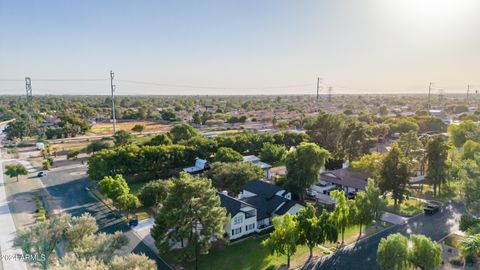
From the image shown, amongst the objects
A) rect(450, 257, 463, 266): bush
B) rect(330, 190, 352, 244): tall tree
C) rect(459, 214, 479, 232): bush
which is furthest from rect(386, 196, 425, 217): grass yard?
rect(330, 190, 352, 244): tall tree

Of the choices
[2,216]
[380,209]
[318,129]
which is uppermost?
[318,129]

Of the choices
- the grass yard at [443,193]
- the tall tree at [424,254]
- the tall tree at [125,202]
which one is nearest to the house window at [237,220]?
the tall tree at [125,202]

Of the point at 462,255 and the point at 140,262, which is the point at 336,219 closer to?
the point at 462,255

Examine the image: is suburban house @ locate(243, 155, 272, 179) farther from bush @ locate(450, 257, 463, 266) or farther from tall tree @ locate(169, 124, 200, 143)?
bush @ locate(450, 257, 463, 266)

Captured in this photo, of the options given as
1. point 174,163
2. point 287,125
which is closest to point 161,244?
point 174,163

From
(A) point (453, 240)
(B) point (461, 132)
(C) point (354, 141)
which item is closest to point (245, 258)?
(A) point (453, 240)

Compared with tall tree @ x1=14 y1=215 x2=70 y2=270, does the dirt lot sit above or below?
below

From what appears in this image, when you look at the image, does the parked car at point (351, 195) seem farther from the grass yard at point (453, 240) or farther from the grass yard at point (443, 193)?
the grass yard at point (453, 240)
